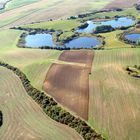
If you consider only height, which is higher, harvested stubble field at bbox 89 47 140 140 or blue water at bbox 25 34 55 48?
harvested stubble field at bbox 89 47 140 140

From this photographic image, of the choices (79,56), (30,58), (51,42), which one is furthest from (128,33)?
(30,58)

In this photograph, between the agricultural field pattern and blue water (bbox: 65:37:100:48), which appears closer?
the agricultural field pattern

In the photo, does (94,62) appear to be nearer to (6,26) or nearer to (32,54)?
(32,54)

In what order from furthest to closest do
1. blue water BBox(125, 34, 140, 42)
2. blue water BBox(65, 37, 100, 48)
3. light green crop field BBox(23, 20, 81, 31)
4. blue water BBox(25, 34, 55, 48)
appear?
light green crop field BBox(23, 20, 81, 31) → blue water BBox(25, 34, 55, 48) → blue water BBox(125, 34, 140, 42) → blue water BBox(65, 37, 100, 48)

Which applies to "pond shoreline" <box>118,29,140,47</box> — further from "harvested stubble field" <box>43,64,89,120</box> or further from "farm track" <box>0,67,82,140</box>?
"farm track" <box>0,67,82,140</box>

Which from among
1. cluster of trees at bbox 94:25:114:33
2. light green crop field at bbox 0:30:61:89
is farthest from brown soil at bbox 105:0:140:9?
light green crop field at bbox 0:30:61:89

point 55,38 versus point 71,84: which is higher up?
point 71,84

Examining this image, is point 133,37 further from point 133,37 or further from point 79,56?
point 79,56

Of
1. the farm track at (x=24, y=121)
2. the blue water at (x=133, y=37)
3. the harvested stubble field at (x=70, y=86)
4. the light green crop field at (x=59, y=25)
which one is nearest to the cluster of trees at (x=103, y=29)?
the blue water at (x=133, y=37)
